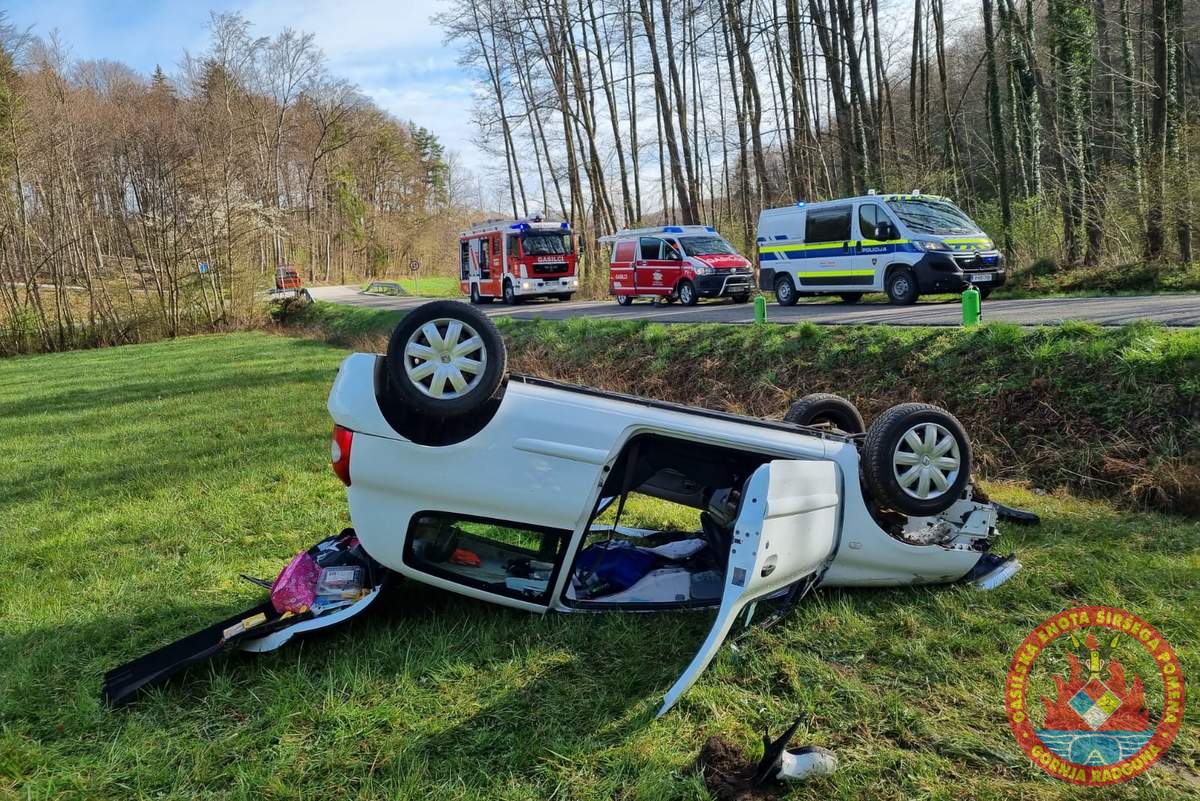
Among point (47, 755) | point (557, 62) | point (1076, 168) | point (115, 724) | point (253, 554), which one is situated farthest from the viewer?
point (557, 62)

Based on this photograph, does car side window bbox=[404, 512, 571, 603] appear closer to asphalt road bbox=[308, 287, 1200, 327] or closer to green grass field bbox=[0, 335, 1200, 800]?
→ green grass field bbox=[0, 335, 1200, 800]

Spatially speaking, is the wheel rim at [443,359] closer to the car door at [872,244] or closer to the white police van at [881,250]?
the white police van at [881,250]

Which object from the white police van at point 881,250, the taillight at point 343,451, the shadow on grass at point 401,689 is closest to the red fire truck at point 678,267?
the white police van at point 881,250

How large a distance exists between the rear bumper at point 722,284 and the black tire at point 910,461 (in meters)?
15.6

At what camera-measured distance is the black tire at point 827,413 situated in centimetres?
417

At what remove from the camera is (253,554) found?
4.73 meters

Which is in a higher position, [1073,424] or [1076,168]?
[1076,168]

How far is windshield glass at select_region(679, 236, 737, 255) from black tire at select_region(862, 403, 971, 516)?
1641cm

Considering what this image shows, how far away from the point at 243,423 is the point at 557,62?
82.9 ft

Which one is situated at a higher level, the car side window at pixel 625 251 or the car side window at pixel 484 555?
the car side window at pixel 625 251

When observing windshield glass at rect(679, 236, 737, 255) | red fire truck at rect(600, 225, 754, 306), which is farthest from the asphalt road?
windshield glass at rect(679, 236, 737, 255)

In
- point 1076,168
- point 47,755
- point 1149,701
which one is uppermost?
point 1076,168

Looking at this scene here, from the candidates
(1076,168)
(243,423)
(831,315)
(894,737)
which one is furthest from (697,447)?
(1076,168)

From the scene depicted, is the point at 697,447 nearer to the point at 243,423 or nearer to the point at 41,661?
the point at 41,661
